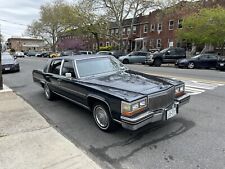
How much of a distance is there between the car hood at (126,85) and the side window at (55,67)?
1.64 m

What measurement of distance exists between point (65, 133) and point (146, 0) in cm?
3098

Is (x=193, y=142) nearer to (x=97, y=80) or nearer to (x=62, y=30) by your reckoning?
(x=97, y=80)

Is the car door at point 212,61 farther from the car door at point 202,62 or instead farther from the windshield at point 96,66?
the windshield at point 96,66

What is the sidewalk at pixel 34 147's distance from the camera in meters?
3.43

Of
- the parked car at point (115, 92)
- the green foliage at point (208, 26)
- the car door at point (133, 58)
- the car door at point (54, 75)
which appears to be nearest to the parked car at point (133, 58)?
the car door at point (133, 58)

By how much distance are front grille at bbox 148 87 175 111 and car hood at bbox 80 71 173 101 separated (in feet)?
0.30

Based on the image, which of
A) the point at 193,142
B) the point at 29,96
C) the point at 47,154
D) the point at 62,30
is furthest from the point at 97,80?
the point at 62,30

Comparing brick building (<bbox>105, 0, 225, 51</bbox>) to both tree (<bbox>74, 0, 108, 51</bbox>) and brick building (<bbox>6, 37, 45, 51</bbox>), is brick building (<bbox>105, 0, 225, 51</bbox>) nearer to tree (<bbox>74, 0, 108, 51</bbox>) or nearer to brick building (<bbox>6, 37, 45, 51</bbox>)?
tree (<bbox>74, 0, 108, 51</bbox>)

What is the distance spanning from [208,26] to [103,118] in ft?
67.4

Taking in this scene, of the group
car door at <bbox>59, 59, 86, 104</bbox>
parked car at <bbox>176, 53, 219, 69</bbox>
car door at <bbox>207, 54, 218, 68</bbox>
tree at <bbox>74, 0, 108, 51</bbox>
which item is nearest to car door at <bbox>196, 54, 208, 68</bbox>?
parked car at <bbox>176, 53, 219, 69</bbox>

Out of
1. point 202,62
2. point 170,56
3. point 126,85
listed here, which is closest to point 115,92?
point 126,85

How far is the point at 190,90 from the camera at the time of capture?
27.7 feet

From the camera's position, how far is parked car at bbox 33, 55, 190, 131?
3.96 meters

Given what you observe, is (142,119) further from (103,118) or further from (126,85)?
(103,118)
